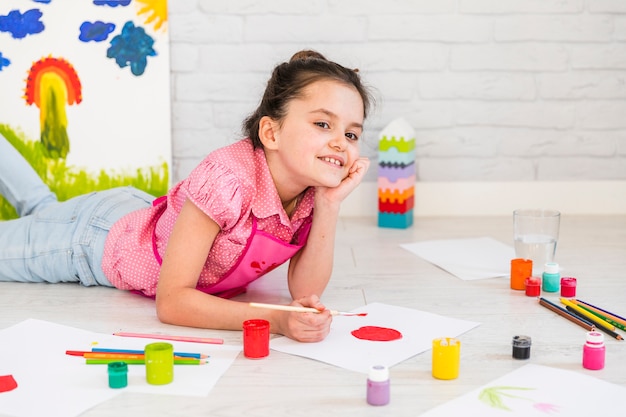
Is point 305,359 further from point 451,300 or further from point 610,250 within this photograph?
point 610,250

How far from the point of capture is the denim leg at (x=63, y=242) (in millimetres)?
1809

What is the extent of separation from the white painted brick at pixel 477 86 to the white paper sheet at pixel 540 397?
53.2 inches

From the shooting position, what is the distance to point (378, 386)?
45.8 inches

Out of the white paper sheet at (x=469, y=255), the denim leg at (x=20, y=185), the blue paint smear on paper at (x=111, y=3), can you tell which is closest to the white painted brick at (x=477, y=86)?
the white paper sheet at (x=469, y=255)

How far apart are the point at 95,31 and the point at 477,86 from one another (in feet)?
3.65

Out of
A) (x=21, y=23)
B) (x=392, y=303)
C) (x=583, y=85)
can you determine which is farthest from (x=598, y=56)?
(x=21, y=23)

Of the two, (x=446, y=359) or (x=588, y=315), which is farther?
(x=588, y=315)

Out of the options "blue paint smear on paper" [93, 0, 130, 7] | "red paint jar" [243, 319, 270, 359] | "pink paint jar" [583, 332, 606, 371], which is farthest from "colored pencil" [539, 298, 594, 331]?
"blue paint smear on paper" [93, 0, 130, 7]

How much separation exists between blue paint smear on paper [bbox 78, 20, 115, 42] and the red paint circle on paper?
4.51ft

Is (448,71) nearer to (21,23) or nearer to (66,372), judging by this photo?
(21,23)

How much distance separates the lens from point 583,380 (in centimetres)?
126

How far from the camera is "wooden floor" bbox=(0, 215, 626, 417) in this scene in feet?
3.90

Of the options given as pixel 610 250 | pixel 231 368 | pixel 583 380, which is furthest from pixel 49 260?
pixel 610 250

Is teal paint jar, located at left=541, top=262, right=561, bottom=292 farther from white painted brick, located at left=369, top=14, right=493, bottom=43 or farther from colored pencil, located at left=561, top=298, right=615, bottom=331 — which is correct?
white painted brick, located at left=369, top=14, right=493, bottom=43
